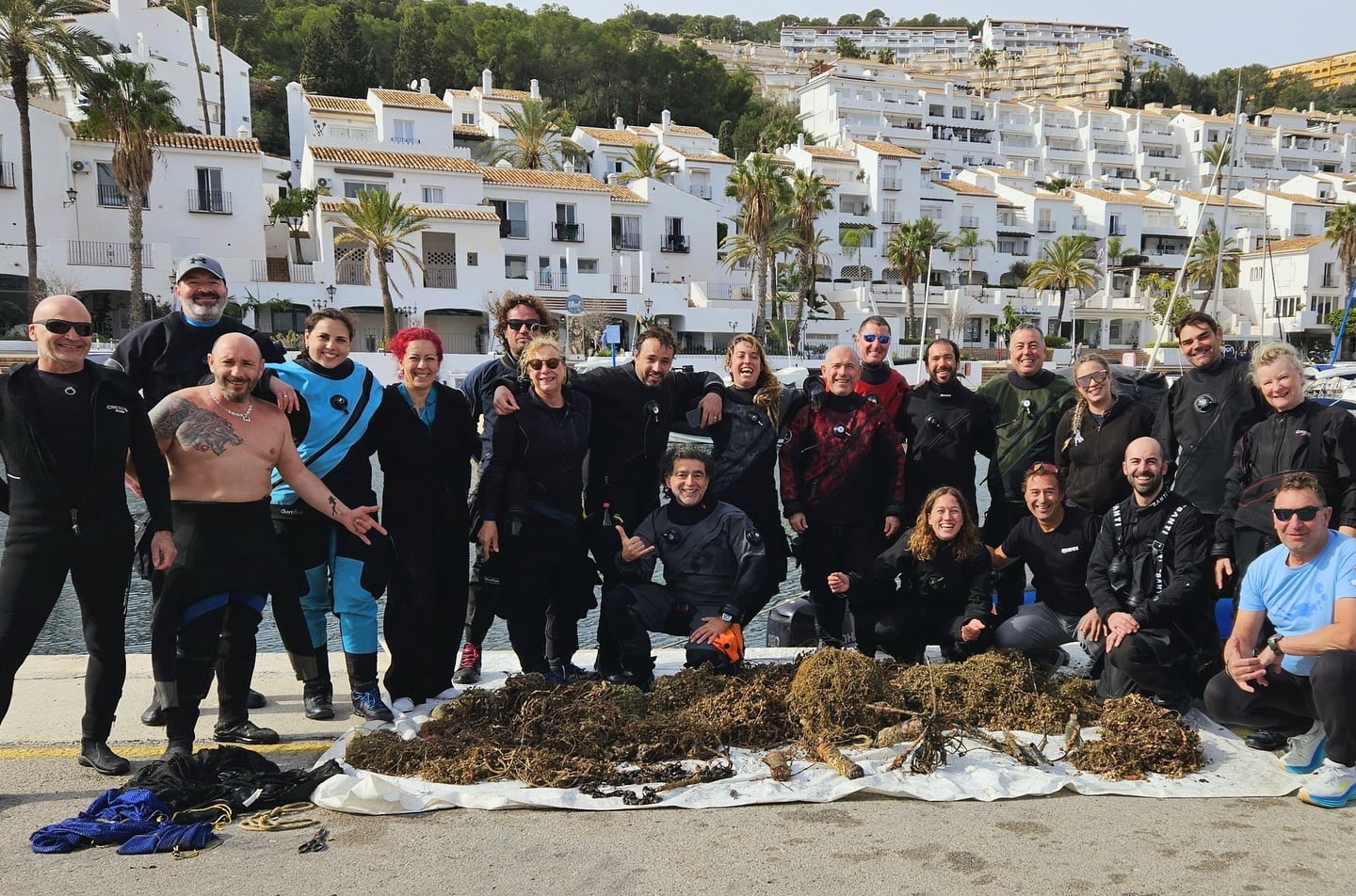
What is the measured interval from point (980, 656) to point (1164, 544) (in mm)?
1111

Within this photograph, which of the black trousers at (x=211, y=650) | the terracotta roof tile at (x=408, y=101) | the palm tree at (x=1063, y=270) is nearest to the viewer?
the black trousers at (x=211, y=650)

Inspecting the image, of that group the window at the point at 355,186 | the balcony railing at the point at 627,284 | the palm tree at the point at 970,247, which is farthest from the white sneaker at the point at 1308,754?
the palm tree at the point at 970,247

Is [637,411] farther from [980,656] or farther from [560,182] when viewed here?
[560,182]

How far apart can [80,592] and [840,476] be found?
13.2ft

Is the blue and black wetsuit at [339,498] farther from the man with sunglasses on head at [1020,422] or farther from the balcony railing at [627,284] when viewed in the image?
the balcony railing at [627,284]

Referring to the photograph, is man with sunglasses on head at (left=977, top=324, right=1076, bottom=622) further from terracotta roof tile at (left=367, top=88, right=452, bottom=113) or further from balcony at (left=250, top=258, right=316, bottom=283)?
terracotta roof tile at (left=367, top=88, right=452, bottom=113)

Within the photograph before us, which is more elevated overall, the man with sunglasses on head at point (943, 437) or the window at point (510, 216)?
the window at point (510, 216)

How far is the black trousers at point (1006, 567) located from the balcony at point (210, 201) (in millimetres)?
40031

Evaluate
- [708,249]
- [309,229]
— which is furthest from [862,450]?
[708,249]

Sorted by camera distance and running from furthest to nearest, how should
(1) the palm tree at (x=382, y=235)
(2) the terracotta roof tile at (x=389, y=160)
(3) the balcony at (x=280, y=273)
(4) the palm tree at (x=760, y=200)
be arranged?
(4) the palm tree at (x=760, y=200) → (2) the terracotta roof tile at (x=389, y=160) → (3) the balcony at (x=280, y=273) → (1) the palm tree at (x=382, y=235)

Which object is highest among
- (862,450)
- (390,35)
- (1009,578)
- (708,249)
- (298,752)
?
(390,35)

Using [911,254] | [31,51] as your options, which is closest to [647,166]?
[911,254]

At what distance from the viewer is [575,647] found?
5.97 metres

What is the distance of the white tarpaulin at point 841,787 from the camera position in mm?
4039
